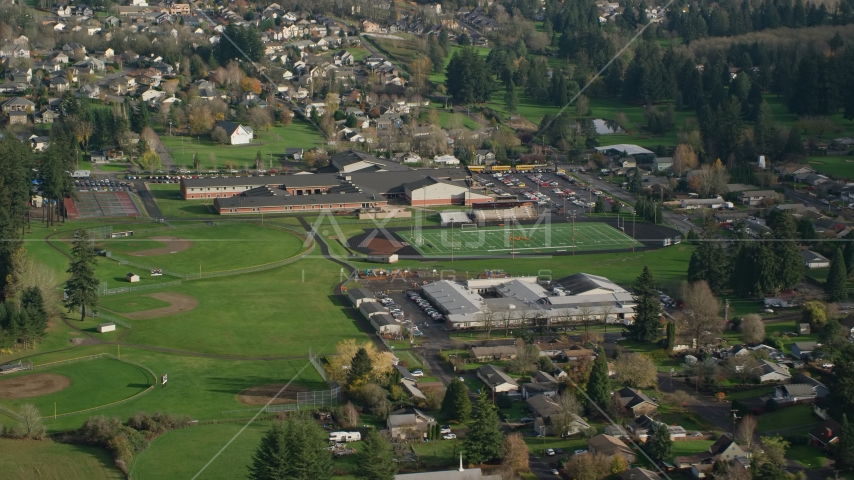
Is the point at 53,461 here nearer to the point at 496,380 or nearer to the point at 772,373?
the point at 496,380

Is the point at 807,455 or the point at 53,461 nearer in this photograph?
the point at 53,461

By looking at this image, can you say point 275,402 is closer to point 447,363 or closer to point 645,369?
point 447,363

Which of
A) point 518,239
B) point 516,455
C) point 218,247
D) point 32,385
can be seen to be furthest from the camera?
point 518,239

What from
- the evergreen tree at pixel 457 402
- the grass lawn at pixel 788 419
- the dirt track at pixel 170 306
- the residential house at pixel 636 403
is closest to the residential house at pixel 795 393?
the grass lawn at pixel 788 419

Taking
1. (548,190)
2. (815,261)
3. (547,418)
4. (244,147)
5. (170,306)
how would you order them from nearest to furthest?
(547,418), (170,306), (815,261), (548,190), (244,147)

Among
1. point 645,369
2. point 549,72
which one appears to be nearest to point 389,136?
point 549,72

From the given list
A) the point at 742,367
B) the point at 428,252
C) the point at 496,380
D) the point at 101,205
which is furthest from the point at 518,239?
the point at 101,205

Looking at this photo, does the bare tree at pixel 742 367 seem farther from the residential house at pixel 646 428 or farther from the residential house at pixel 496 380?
the residential house at pixel 496 380
